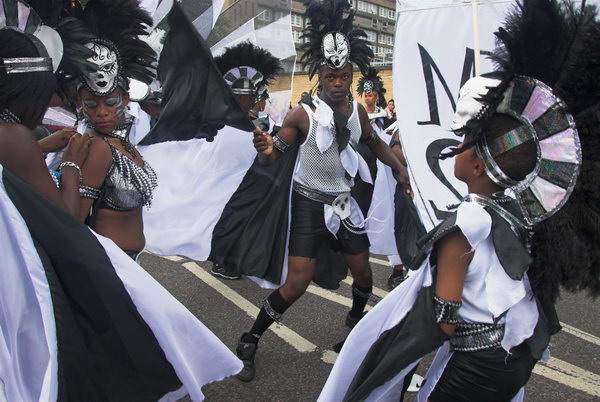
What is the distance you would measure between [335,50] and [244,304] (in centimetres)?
239

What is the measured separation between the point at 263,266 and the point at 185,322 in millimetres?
1636

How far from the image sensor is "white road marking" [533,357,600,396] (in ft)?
10.3

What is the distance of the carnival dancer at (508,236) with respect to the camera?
65.0 inches

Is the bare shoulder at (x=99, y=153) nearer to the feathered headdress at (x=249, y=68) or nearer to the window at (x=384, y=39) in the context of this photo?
the feathered headdress at (x=249, y=68)

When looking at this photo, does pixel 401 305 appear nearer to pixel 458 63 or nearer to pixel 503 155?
pixel 503 155

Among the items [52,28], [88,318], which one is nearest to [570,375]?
[88,318]

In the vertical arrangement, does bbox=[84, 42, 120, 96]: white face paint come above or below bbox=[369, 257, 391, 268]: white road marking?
above

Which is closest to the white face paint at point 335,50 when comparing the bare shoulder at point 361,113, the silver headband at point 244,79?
the bare shoulder at point 361,113

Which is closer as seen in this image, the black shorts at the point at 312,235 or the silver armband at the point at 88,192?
the silver armband at the point at 88,192

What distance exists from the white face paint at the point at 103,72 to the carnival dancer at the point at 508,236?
5.81 ft

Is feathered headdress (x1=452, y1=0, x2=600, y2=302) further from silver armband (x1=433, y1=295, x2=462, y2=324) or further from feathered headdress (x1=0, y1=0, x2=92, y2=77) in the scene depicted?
feathered headdress (x1=0, y1=0, x2=92, y2=77)

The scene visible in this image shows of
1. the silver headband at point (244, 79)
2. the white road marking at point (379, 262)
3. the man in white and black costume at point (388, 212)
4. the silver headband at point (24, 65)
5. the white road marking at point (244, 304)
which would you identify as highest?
the silver headband at point (24, 65)

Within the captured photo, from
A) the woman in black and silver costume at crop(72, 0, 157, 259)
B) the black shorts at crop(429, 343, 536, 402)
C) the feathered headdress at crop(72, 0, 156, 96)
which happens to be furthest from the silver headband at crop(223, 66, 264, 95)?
the black shorts at crop(429, 343, 536, 402)

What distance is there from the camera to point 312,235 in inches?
136
